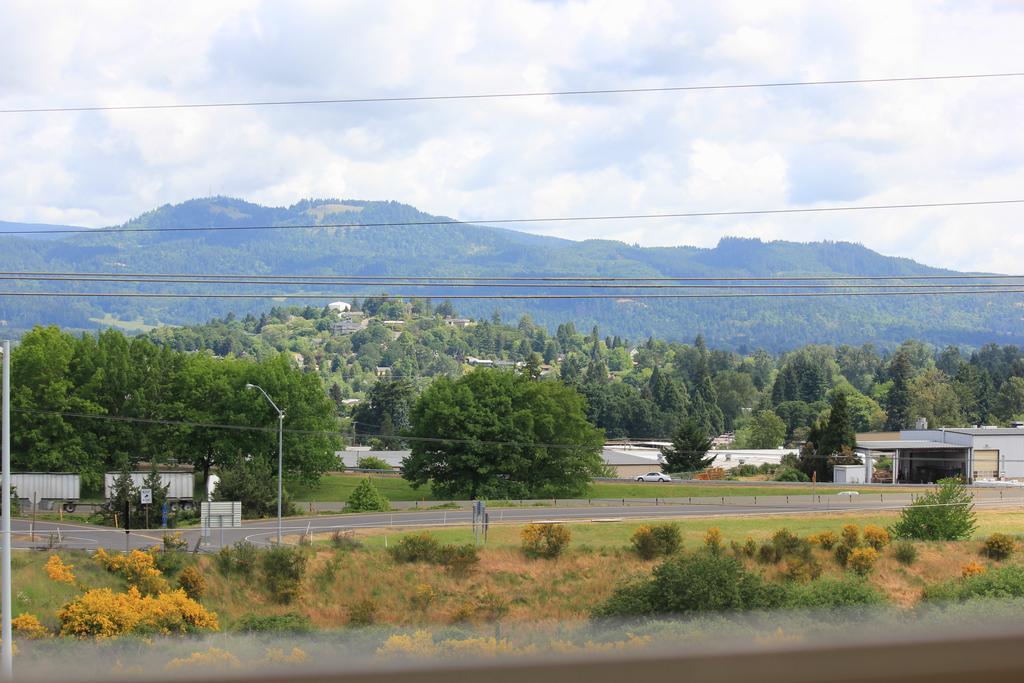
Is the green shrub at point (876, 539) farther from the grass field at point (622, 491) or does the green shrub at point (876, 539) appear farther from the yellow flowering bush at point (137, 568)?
the yellow flowering bush at point (137, 568)

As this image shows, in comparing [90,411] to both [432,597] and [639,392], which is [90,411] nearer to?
[432,597]

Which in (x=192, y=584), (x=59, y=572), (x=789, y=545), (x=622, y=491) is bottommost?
(x=622, y=491)

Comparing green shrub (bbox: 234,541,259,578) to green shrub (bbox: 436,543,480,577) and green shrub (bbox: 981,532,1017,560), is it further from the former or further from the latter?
green shrub (bbox: 981,532,1017,560)

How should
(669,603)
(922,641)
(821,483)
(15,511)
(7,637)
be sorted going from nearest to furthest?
(922,641)
(7,637)
(669,603)
(15,511)
(821,483)

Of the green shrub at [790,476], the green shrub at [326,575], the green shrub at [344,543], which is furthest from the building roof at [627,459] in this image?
the green shrub at [326,575]

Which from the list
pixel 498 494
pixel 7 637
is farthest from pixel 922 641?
pixel 498 494

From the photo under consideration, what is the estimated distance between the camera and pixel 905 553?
107ft

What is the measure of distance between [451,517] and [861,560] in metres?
15.9

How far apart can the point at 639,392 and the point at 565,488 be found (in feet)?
244

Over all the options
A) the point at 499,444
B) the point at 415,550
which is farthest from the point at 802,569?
the point at 499,444

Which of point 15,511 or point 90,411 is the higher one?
point 90,411

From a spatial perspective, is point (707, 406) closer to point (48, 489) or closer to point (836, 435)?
point (836, 435)

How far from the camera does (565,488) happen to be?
181ft

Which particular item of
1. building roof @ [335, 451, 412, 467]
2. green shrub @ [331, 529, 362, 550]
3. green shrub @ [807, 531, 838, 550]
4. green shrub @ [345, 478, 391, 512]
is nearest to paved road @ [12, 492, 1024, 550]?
green shrub @ [331, 529, 362, 550]
